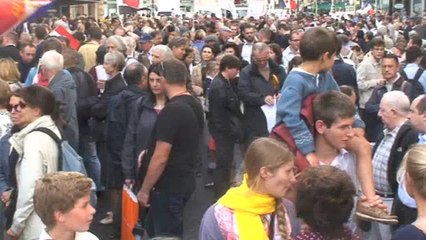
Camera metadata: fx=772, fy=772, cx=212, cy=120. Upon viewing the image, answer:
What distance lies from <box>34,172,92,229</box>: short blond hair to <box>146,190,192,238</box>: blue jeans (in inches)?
65.9

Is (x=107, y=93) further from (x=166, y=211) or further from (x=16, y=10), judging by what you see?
(x=16, y=10)

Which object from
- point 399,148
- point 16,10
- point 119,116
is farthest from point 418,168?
point 119,116

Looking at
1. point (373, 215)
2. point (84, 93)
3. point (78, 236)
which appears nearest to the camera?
point (78, 236)

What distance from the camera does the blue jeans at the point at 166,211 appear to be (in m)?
5.06

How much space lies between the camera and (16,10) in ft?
10.7

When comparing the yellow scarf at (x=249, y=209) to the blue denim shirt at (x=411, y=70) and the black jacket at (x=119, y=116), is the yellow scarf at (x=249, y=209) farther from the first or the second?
the blue denim shirt at (x=411, y=70)

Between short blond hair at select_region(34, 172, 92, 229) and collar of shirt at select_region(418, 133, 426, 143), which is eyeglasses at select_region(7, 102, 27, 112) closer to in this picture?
short blond hair at select_region(34, 172, 92, 229)

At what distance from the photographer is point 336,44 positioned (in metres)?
3.99

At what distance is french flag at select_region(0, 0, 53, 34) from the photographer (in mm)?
3244

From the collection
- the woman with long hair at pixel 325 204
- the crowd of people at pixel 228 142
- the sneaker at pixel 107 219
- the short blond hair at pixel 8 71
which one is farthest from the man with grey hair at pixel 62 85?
the woman with long hair at pixel 325 204

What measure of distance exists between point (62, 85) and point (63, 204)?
10.6 feet

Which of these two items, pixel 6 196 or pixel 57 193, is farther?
pixel 6 196

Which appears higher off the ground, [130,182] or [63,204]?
[63,204]

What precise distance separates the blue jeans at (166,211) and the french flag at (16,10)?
204 centimetres
